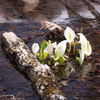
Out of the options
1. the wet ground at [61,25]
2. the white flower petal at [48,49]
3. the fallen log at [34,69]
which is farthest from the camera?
the white flower petal at [48,49]

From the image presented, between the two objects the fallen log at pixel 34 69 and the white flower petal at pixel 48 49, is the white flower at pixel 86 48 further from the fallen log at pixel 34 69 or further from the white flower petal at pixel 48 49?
the fallen log at pixel 34 69

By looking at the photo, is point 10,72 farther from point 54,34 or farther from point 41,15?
point 41,15

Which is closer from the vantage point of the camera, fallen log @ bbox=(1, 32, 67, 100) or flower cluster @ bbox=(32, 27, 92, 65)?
fallen log @ bbox=(1, 32, 67, 100)

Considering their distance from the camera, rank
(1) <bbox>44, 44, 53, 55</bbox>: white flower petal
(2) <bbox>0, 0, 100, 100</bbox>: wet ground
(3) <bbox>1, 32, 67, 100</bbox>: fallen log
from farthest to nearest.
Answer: (1) <bbox>44, 44, 53, 55</bbox>: white flower petal < (2) <bbox>0, 0, 100, 100</bbox>: wet ground < (3) <bbox>1, 32, 67, 100</bbox>: fallen log

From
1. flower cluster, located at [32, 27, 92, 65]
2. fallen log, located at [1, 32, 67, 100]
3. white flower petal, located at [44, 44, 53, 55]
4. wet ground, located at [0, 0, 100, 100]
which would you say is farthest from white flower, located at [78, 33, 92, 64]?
fallen log, located at [1, 32, 67, 100]

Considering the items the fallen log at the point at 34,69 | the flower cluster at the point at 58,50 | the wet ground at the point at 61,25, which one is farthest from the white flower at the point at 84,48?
the fallen log at the point at 34,69

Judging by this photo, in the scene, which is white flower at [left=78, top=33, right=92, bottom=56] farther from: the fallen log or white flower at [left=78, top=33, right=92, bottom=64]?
the fallen log

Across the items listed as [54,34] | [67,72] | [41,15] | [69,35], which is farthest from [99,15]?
[67,72]

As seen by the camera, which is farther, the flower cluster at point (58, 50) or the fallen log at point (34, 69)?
the flower cluster at point (58, 50)

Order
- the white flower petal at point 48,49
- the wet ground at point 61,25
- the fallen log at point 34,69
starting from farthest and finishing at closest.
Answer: the white flower petal at point 48,49 → the wet ground at point 61,25 → the fallen log at point 34,69
